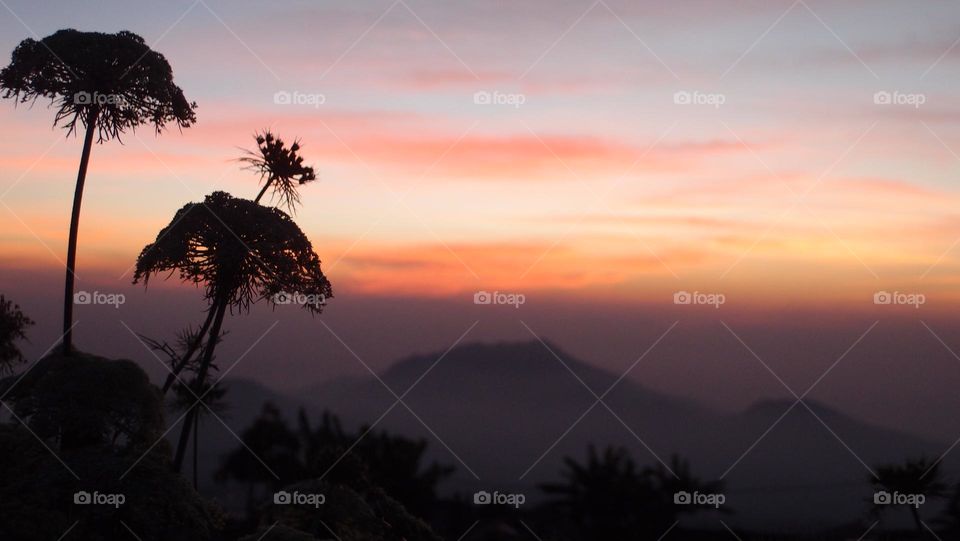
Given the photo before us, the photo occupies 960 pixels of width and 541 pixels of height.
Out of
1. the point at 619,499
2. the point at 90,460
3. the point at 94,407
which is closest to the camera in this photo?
the point at 90,460

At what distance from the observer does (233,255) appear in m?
23.5

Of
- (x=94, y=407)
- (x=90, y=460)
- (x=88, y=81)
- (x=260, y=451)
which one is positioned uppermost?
(x=88, y=81)

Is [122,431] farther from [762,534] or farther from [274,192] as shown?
[762,534]

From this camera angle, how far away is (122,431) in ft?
70.9

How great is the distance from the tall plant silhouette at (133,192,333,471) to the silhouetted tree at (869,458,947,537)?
25.2 metres

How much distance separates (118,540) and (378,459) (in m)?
11.2

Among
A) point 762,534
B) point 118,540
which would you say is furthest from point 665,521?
point 118,540

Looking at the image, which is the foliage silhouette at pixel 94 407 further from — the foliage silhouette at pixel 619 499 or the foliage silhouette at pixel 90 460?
the foliage silhouette at pixel 619 499

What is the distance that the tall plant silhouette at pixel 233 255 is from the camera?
2359 cm

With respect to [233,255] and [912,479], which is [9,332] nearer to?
[233,255]

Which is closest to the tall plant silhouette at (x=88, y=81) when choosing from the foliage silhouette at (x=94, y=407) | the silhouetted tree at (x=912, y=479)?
the foliage silhouette at (x=94, y=407)

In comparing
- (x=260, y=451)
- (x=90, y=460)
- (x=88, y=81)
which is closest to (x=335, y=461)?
(x=90, y=460)

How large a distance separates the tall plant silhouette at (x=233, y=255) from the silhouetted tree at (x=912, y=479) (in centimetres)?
2524

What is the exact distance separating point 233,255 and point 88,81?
5789 millimetres
